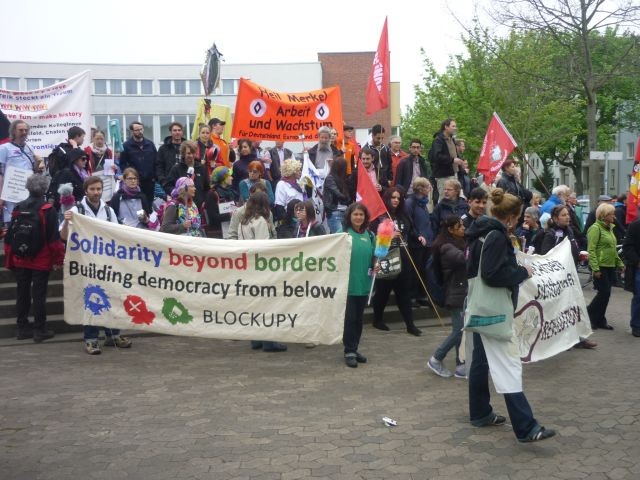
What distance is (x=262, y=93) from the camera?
12523 mm

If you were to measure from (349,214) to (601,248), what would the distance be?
4.15m

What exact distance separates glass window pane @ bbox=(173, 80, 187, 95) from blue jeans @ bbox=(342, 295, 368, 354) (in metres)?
A: 60.5

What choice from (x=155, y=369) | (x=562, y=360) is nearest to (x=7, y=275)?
(x=155, y=369)

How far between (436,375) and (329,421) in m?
1.87

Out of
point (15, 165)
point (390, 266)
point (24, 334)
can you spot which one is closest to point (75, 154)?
point (15, 165)

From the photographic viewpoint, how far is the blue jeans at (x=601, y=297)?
1004 cm

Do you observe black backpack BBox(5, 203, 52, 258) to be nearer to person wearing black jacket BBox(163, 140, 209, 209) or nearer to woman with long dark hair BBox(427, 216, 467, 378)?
person wearing black jacket BBox(163, 140, 209, 209)

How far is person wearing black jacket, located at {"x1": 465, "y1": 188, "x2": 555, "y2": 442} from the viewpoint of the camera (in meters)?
5.41

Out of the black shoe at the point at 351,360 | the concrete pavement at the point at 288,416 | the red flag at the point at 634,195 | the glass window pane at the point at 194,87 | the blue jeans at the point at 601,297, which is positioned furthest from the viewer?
the glass window pane at the point at 194,87

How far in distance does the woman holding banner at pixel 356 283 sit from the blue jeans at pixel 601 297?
12.3ft

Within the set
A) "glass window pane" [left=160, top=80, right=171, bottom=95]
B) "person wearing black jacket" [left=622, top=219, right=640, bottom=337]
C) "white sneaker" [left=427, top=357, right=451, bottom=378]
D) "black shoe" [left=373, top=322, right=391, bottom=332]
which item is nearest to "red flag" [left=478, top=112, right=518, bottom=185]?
"person wearing black jacket" [left=622, top=219, right=640, bottom=337]

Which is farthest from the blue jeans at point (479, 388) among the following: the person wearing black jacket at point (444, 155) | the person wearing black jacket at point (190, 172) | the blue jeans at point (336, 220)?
the person wearing black jacket at point (444, 155)

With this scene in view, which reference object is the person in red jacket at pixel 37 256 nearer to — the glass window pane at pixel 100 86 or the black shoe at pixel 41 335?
the black shoe at pixel 41 335

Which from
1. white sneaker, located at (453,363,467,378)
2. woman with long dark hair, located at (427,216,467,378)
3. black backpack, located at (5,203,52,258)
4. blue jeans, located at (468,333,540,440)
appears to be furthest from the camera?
black backpack, located at (5,203,52,258)
